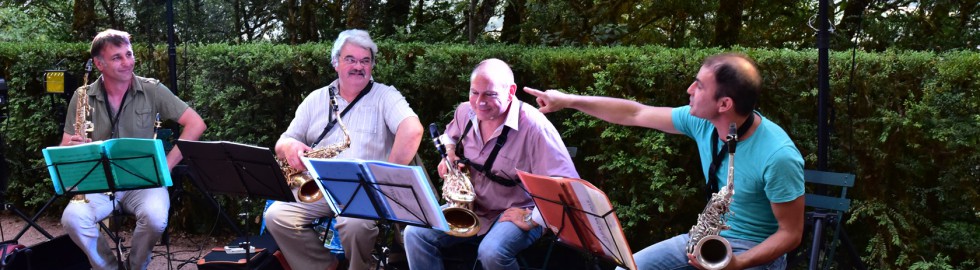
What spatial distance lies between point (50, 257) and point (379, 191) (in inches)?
107

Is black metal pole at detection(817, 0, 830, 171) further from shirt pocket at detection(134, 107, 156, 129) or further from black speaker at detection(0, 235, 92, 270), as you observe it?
black speaker at detection(0, 235, 92, 270)

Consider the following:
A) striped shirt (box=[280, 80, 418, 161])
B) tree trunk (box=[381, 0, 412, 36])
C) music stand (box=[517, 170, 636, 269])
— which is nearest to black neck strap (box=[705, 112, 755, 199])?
music stand (box=[517, 170, 636, 269])

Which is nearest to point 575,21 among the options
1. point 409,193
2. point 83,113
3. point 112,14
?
point 83,113

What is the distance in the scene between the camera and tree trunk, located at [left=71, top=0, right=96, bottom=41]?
1047 centimetres

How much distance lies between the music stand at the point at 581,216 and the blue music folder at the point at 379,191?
45 centimetres

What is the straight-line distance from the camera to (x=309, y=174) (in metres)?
5.09

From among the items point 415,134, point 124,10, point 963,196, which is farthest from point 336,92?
point 124,10

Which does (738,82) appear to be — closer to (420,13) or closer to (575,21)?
(575,21)

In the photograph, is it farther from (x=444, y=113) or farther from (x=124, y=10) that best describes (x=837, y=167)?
(x=124, y=10)

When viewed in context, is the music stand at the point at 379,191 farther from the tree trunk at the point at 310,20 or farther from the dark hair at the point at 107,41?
the tree trunk at the point at 310,20

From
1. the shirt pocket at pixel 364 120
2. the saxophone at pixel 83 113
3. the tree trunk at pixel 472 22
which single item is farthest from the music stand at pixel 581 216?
the tree trunk at pixel 472 22

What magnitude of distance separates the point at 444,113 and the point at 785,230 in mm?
2892

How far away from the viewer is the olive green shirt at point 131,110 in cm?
569

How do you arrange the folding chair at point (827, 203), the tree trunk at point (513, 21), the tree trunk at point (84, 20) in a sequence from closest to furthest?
the folding chair at point (827, 203) < the tree trunk at point (513, 21) < the tree trunk at point (84, 20)
